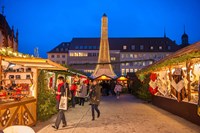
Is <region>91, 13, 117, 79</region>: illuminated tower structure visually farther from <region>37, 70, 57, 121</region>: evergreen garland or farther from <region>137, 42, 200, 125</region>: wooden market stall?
<region>37, 70, 57, 121</region>: evergreen garland

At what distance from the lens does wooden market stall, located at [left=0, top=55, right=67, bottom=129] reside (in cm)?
962

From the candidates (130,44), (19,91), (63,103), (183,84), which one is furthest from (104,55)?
(130,44)

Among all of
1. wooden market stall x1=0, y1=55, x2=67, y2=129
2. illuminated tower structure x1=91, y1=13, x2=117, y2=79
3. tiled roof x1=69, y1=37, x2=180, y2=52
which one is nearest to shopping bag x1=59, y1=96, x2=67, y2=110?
wooden market stall x1=0, y1=55, x2=67, y2=129

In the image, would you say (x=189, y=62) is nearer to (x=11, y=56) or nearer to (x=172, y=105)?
(x=172, y=105)

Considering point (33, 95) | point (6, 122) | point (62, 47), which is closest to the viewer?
point (6, 122)

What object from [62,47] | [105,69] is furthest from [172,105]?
[62,47]

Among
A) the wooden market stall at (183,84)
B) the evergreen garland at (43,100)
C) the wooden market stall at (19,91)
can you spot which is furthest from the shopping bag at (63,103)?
the wooden market stall at (183,84)

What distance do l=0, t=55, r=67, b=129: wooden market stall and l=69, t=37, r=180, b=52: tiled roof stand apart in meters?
75.8

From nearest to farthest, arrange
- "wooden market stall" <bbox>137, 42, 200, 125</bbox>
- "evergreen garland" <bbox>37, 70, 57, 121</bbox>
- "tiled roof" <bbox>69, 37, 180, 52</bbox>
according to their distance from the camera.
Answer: "wooden market stall" <bbox>137, 42, 200, 125</bbox> → "evergreen garland" <bbox>37, 70, 57, 121</bbox> → "tiled roof" <bbox>69, 37, 180, 52</bbox>

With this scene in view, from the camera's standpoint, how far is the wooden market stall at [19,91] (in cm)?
962

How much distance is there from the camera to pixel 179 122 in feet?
43.6

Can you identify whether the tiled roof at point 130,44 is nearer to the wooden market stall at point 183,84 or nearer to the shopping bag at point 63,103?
the wooden market stall at point 183,84

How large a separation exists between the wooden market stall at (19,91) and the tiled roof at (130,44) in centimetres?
7577

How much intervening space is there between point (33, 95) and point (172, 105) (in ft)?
26.1
